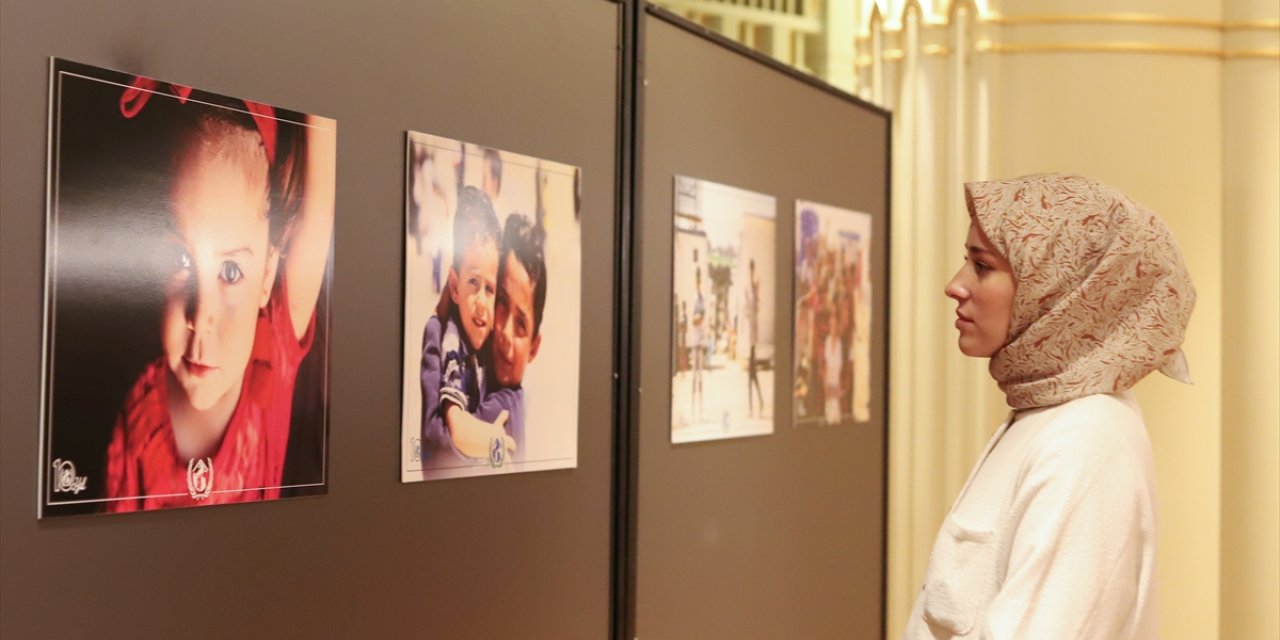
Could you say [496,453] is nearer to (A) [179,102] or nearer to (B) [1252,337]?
(A) [179,102]

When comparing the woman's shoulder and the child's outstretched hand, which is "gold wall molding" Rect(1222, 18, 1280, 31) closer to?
the woman's shoulder

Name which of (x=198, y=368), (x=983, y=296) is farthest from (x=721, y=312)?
(x=198, y=368)

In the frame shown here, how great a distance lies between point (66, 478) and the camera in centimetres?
227

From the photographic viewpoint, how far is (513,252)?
10.9ft

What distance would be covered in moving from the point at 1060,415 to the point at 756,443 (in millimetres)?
2266

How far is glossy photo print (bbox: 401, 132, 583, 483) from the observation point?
9.94 ft

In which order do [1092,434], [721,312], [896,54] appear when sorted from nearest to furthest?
[1092,434]
[721,312]
[896,54]

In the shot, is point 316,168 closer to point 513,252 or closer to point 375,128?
point 375,128

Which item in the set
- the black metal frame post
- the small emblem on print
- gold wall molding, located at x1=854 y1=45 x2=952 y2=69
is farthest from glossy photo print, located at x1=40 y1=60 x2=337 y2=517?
gold wall molding, located at x1=854 y1=45 x2=952 y2=69

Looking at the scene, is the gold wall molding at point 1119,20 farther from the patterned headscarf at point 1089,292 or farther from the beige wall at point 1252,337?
the patterned headscarf at point 1089,292

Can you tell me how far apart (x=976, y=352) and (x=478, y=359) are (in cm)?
127

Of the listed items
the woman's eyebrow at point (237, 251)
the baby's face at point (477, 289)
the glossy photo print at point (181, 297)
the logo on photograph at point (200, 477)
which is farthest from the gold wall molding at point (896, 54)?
the logo on photograph at point (200, 477)

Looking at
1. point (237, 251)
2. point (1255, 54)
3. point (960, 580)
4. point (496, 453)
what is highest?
point (1255, 54)

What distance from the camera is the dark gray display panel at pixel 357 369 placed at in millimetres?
2244
